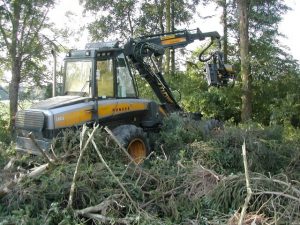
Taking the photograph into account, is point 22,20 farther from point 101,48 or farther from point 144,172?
point 144,172

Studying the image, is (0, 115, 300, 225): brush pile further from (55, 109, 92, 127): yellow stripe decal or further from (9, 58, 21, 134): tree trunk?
(9, 58, 21, 134): tree trunk

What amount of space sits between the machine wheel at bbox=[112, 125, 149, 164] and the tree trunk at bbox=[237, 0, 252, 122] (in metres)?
6.43

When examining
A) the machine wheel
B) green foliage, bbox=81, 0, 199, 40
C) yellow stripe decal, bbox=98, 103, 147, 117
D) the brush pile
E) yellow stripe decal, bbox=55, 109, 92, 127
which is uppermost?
green foliage, bbox=81, 0, 199, 40

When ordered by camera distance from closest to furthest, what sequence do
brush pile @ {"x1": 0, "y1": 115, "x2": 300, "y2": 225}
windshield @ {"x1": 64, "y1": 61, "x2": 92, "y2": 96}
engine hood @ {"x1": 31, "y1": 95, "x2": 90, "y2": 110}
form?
brush pile @ {"x1": 0, "y1": 115, "x2": 300, "y2": 225} < engine hood @ {"x1": 31, "y1": 95, "x2": 90, "y2": 110} < windshield @ {"x1": 64, "y1": 61, "x2": 92, "y2": 96}

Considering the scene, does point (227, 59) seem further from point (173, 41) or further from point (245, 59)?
point (173, 41)

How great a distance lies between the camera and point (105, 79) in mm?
8289

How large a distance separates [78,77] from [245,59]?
7.01 m

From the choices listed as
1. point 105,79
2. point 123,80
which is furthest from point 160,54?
point 105,79

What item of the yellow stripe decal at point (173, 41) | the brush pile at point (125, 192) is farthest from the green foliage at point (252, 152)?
the yellow stripe decal at point (173, 41)

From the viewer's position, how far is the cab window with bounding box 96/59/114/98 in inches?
320

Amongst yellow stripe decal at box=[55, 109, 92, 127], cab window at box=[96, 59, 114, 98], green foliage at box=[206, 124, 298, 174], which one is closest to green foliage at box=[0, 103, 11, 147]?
yellow stripe decal at box=[55, 109, 92, 127]

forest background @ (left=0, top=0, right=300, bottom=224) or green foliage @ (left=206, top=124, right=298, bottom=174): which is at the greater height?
forest background @ (left=0, top=0, right=300, bottom=224)

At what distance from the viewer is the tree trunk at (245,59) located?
13813 millimetres

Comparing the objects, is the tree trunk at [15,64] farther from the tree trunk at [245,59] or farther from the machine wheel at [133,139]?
the tree trunk at [245,59]
